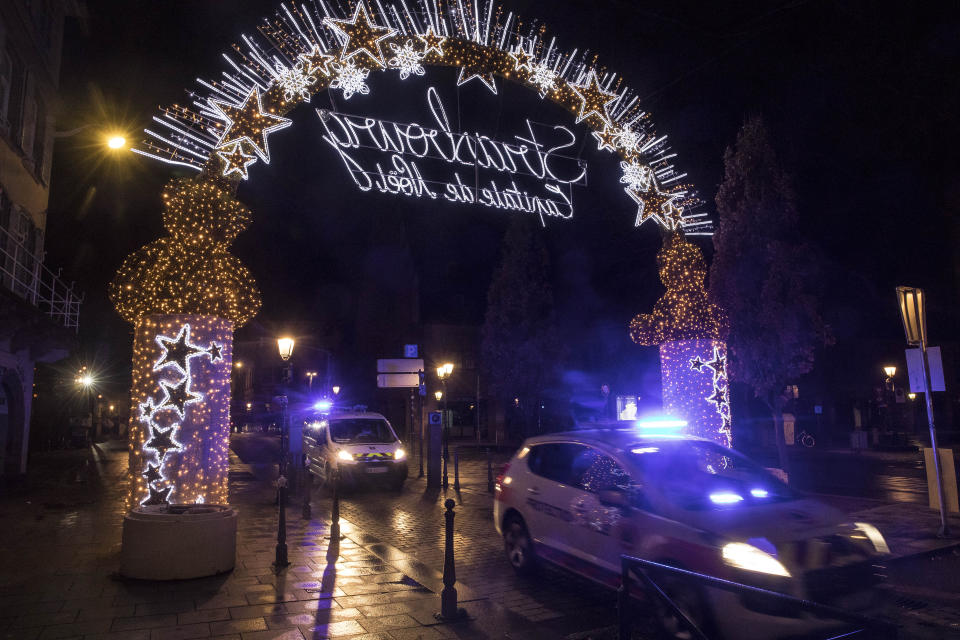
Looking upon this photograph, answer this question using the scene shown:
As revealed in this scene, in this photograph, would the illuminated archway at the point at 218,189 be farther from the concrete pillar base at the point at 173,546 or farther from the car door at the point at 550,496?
the car door at the point at 550,496

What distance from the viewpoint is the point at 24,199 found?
15.0 metres

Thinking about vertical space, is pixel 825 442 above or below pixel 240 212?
below

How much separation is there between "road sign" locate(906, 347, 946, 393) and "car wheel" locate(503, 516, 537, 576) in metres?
6.81

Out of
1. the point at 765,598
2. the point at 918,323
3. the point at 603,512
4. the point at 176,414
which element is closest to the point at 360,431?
the point at 176,414

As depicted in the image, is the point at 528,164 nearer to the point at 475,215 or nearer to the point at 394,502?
the point at 394,502

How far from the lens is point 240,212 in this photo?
32.2 ft

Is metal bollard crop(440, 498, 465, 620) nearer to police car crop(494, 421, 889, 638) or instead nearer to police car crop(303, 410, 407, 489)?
police car crop(494, 421, 889, 638)

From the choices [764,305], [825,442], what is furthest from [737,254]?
[825,442]

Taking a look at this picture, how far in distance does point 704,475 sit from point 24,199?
16.7 metres

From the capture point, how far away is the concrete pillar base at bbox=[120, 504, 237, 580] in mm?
6711

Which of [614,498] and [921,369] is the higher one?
[921,369]

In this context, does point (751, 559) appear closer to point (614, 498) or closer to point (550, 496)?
point (614, 498)

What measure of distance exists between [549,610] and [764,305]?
551 inches

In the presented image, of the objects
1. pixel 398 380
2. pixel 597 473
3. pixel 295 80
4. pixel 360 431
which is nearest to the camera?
pixel 597 473
